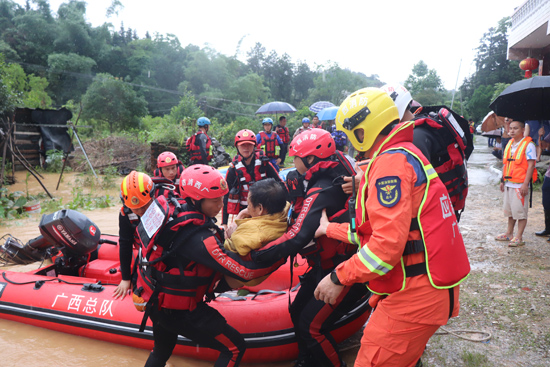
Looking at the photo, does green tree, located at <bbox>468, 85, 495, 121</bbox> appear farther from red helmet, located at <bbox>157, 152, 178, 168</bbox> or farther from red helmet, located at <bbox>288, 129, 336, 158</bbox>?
red helmet, located at <bbox>288, 129, 336, 158</bbox>

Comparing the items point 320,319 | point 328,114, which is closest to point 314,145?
point 320,319

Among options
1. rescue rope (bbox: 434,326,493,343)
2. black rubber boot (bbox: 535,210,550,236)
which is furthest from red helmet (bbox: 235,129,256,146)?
black rubber boot (bbox: 535,210,550,236)

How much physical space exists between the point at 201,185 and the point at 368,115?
112 centimetres

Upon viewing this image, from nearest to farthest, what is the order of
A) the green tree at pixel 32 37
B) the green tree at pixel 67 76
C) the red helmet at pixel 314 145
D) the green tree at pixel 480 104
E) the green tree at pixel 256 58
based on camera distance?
the red helmet at pixel 314 145 → the green tree at pixel 480 104 → the green tree at pixel 67 76 → the green tree at pixel 32 37 → the green tree at pixel 256 58

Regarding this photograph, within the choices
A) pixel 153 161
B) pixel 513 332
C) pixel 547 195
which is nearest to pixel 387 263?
pixel 513 332

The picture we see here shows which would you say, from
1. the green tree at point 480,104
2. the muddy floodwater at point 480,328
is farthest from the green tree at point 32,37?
the muddy floodwater at point 480,328

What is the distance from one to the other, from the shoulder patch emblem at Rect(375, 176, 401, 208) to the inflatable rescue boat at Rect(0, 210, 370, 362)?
1.46 metres

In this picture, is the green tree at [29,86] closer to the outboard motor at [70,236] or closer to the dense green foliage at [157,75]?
the dense green foliage at [157,75]

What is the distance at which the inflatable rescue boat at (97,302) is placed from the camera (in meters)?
3.06

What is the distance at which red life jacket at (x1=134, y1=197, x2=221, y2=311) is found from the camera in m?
2.26

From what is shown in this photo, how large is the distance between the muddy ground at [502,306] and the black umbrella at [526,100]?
1.81 m

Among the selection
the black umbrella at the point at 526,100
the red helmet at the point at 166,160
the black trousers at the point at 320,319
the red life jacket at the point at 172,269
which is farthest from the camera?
the red helmet at the point at 166,160

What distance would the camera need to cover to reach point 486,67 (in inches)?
1654

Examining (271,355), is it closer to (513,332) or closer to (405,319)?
(405,319)
